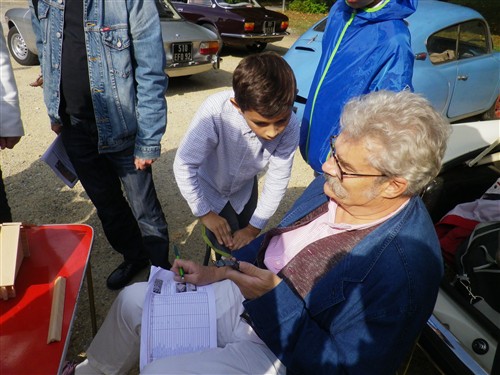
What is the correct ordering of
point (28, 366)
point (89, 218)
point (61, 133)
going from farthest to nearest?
point (89, 218) < point (61, 133) < point (28, 366)

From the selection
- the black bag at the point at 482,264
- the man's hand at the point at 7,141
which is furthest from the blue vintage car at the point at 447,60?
the man's hand at the point at 7,141

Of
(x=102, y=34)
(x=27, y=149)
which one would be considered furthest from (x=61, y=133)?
(x=27, y=149)

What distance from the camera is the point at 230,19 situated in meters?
8.44

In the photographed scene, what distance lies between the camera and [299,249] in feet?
5.62

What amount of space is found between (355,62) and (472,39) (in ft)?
12.7

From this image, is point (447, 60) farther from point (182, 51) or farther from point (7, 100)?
point (7, 100)

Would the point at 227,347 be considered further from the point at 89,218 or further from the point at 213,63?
the point at 213,63

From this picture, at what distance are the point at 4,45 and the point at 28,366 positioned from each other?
1621 millimetres

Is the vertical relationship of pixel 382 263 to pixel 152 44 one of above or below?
below

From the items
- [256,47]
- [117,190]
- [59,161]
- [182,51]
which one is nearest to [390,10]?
[117,190]

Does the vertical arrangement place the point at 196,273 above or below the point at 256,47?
above

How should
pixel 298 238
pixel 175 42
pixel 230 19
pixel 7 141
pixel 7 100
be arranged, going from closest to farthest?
pixel 298 238, pixel 7 100, pixel 7 141, pixel 175 42, pixel 230 19

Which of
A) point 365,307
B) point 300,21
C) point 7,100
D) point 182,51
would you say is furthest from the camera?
point 300,21

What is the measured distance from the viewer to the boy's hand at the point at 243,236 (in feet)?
7.14
